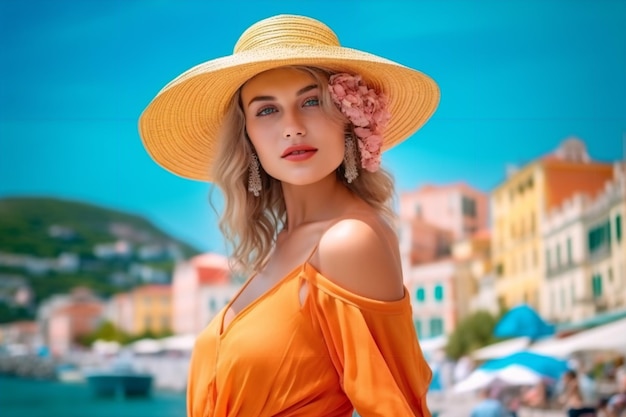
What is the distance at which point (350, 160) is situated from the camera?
1.67 meters

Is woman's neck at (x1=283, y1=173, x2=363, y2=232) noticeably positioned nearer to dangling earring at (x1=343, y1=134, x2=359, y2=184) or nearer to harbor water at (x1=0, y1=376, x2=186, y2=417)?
dangling earring at (x1=343, y1=134, x2=359, y2=184)

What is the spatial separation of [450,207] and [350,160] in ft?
24.3

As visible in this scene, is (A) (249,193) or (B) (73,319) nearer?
(A) (249,193)

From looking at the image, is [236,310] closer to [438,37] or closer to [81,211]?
[438,37]

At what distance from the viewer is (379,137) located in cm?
167

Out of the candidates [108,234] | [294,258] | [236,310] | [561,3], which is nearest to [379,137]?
[294,258]

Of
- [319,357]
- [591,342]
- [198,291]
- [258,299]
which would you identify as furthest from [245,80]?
[591,342]

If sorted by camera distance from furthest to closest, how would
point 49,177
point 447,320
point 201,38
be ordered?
point 447,320
point 49,177
point 201,38

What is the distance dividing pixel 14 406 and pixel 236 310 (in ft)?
25.4

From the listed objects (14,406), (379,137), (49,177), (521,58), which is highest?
(521,58)

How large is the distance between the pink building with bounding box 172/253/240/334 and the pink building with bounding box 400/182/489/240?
1.75 m

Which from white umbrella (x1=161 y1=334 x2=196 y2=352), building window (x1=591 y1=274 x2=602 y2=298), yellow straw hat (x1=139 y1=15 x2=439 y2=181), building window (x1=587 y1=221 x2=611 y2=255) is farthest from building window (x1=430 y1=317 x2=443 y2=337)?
yellow straw hat (x1=139 y1=15 x2=439 y2=181)

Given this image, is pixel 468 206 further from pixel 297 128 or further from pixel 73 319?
pixel 297 128

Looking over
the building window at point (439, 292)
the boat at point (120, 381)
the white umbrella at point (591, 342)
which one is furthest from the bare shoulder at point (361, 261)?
the boat at point (120, 381)
